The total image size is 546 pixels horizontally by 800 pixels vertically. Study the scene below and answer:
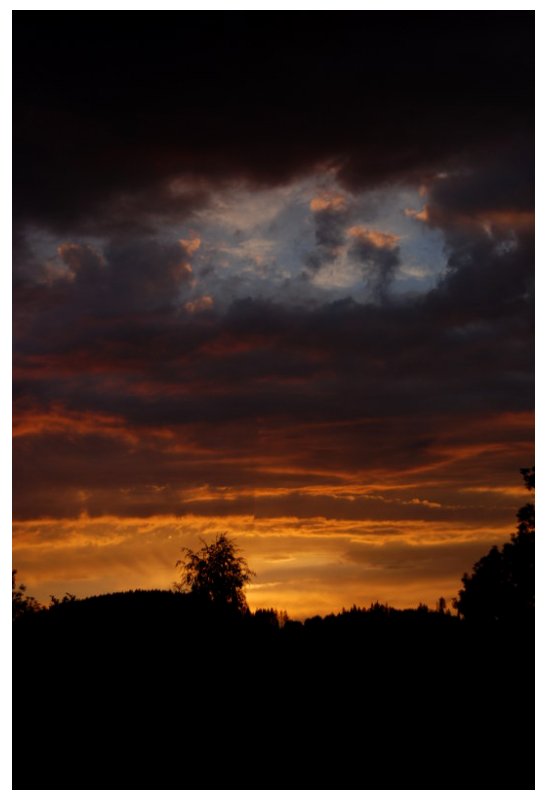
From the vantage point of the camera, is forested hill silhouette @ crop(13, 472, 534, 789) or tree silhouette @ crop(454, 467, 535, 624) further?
tree silhouette @ crop(454, 467, 535, 624)

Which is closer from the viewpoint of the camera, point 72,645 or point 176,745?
point 176,745

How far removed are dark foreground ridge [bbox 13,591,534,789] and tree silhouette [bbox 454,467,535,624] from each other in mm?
25344

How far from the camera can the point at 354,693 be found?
99.7 feet

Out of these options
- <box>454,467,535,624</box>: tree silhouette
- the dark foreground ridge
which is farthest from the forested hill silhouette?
<box>454,467,535,624</box>: tree silhouette

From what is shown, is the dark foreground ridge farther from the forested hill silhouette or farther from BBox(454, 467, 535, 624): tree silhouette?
BBox(454, 467, 535, 624): tree silhouette

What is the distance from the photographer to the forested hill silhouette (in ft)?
87.3

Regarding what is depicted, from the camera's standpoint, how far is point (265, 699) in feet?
102

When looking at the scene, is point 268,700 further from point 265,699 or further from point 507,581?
point 507,581

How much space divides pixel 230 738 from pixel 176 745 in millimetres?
1818

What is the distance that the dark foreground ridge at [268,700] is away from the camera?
26.6 m

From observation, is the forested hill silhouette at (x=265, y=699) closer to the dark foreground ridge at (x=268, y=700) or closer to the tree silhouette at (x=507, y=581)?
the dark foreground ridge at (x=268, y=700)

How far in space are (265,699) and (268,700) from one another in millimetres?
155
